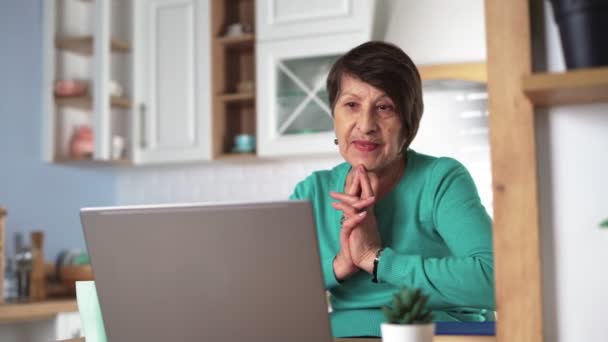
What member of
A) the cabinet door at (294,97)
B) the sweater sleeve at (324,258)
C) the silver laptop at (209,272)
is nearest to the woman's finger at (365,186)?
the sweater sleeve at (324,258)

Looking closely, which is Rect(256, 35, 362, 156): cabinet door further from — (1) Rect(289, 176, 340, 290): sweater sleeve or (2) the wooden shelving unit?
(1) Rect(289, 176, 340, 290): sweater sleeve

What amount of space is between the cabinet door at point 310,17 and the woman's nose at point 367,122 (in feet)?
6.15

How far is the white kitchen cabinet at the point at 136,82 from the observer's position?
4.07 metres

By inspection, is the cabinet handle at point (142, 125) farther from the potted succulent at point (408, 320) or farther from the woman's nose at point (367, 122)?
the potted succulent at point (408, 320)

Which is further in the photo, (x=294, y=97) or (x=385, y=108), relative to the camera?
(x=294, y=97)

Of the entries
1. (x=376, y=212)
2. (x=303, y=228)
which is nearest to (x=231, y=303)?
(x=303, y=228)

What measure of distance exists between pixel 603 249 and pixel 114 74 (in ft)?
11.8

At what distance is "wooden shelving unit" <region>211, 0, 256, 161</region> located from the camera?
4090 mm

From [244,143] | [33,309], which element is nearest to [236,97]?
[244,143]

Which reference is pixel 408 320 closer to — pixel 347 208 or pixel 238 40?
pixel 347 208

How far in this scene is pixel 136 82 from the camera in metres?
4.24

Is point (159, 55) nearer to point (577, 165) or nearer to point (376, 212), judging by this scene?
point (376, 212)

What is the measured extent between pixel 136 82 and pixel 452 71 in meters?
1.81

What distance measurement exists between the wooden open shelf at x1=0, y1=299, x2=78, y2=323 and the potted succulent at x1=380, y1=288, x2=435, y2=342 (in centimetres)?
260
